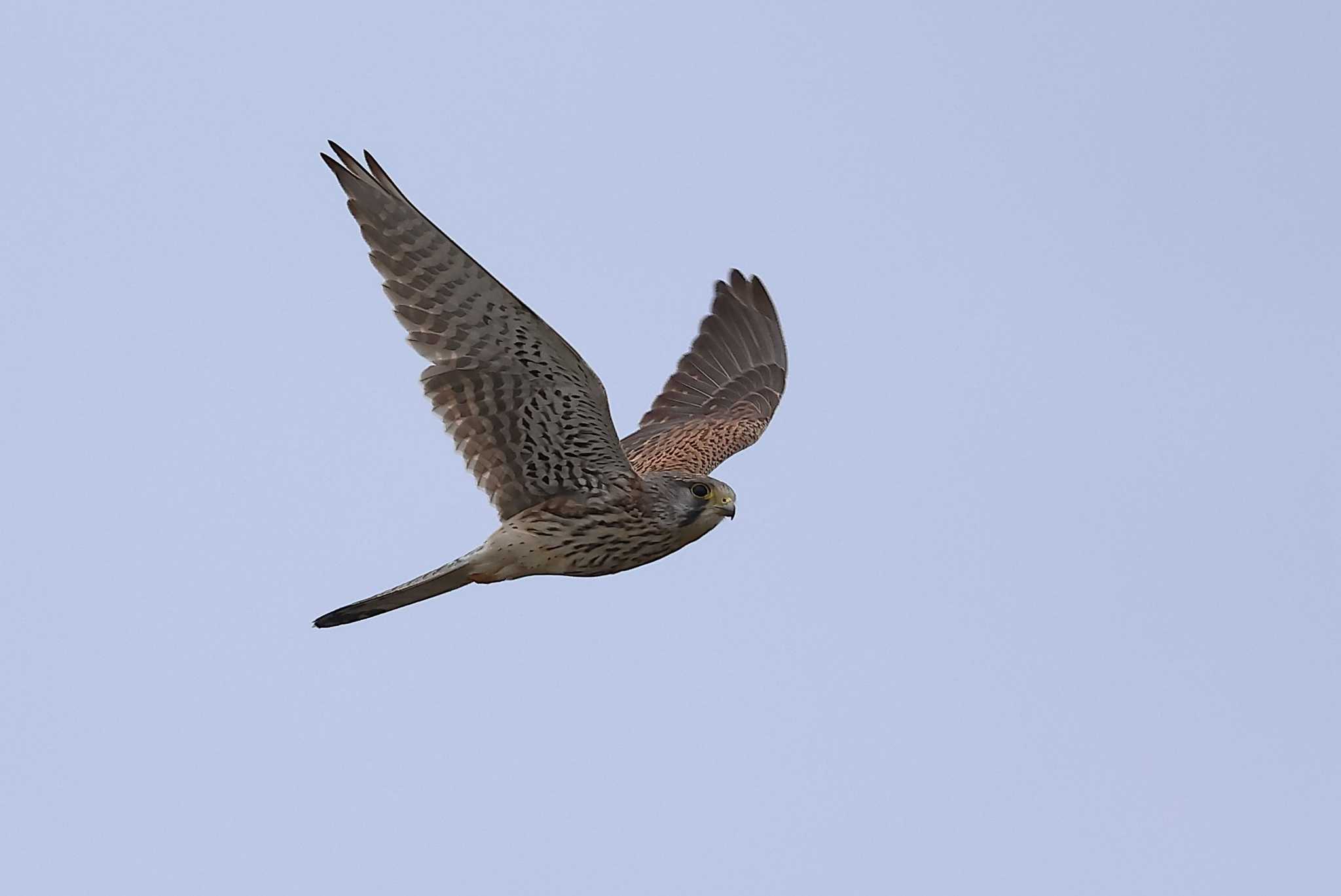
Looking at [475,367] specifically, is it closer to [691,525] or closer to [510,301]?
[510,301]

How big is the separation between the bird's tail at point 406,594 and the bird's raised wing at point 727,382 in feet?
7.99

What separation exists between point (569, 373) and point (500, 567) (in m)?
1.20

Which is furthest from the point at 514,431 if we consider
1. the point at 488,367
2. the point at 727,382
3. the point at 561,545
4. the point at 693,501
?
the point at 727,382

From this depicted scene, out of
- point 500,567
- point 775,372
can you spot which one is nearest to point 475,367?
point 500,567

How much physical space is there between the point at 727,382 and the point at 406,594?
418 centimetres

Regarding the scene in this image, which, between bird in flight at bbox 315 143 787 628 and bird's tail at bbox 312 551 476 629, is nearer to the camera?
bird in flight at bbox 315 143 787 628

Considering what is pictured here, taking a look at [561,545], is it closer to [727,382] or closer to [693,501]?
[693,501]

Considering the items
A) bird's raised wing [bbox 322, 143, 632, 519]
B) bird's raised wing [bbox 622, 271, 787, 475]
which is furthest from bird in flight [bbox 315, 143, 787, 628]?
bird's raised wing [bbox 622, 271, 787, 475]

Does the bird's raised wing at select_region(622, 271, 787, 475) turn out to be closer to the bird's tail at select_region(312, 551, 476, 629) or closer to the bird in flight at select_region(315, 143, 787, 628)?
the bird in flight at select_region(315, 143, 787, 628)

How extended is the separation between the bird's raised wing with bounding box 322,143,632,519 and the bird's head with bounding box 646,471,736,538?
0.23 metres

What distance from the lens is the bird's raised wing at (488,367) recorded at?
9156mm

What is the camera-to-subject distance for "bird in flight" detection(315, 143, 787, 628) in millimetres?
9234

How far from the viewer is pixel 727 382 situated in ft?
45.1

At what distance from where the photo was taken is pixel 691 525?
408 inches
